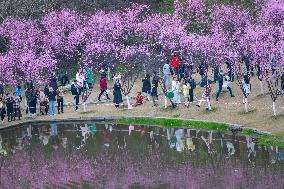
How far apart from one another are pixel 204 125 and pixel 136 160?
28.6ft

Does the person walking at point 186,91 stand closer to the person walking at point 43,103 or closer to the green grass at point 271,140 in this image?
the green grass at point 271,140

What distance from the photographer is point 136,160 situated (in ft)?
117

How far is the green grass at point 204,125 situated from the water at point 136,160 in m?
0.67

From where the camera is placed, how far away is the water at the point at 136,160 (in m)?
30.8

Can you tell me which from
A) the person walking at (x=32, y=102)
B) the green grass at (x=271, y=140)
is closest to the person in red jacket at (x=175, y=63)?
the person walking at (x=32, y=102)

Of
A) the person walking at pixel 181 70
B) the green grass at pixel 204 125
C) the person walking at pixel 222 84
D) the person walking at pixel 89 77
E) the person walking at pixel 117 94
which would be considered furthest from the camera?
the person walking at pixel 89 77

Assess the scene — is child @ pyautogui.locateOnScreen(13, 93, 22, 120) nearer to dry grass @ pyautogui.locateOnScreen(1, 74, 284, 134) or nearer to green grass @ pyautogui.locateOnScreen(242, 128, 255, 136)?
dry grass @ pyautogui.locateOnScreen(1, 74, 284, 134)

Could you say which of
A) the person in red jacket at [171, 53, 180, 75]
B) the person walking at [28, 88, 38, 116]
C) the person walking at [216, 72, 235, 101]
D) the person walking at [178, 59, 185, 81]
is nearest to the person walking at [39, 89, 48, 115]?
the person walking at [28, 88, 38, 116]

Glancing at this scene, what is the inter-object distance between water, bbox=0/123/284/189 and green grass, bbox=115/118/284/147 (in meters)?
0.67

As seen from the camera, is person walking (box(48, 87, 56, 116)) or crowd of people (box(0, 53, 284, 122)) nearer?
crowd of people (box(0, 53, 284, 122))

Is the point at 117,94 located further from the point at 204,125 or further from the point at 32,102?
the point at 204,125

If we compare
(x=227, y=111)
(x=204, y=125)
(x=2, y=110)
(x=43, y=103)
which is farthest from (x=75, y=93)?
(x=227, y=111)

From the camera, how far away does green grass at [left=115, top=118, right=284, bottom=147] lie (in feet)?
121

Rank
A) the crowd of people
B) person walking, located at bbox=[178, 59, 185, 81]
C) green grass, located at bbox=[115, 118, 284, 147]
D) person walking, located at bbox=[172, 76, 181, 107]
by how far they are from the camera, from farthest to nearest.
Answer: person walking, located at bbox=[178, 59, 185, 81]
the crowd of people
person walking, located at bbox=[172, 76, 181, 107]
green grass, located at bbox=[115, 118, 284, 147]
